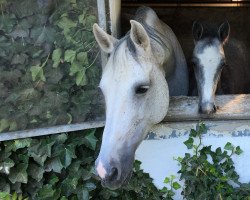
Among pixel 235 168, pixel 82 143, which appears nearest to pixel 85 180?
pixel 82 143

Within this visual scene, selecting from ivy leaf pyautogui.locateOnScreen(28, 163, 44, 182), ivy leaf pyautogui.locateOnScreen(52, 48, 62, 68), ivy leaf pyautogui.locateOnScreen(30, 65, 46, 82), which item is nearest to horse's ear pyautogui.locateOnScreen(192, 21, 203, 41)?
ivy leaf pyautogui.locateOnScreen(52, 48, 62, 68)

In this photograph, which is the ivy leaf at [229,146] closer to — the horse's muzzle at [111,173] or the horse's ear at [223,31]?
the horse's ear at [223,31]

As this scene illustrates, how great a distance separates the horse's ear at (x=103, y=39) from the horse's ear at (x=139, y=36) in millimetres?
168

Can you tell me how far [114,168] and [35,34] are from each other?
2.81ft

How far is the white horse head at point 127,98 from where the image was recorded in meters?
2.14

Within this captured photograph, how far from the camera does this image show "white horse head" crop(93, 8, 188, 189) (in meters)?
2.14

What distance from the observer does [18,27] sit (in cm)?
252

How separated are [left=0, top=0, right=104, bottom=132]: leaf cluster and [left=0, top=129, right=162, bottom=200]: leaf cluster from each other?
4.7 inches

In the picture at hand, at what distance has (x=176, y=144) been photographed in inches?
111

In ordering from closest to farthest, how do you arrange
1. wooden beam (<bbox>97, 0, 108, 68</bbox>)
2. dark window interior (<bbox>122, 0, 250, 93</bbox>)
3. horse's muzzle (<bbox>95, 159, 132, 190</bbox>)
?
horse's muzzle (<bbox>95, 159, 132, 190</bbox>), wooden beam (<bbox>97, 0, 108, 68</bbox>), dark window interior (<bbox>122, 0, 250, 93</bbox>)

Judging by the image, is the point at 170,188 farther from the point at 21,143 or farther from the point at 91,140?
the point at 21,143

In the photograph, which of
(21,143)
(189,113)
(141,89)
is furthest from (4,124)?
(189,113)

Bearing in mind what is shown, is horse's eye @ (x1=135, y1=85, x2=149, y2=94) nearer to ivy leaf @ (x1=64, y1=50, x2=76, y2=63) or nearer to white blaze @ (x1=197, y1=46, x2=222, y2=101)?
white blaze @ (x1=197, y1=46, x2=222, y2=101)

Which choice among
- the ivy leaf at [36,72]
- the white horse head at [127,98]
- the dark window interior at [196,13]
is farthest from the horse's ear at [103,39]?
the dark window interior at [196,13]
